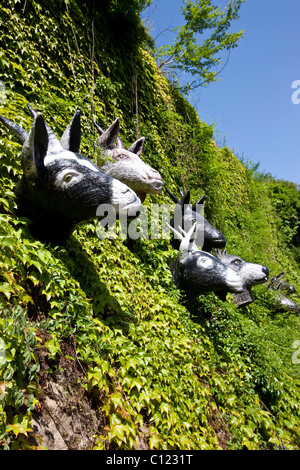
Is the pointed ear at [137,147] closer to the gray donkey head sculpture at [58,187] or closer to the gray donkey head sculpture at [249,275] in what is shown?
the gray donkey head sculpture at [58,187]

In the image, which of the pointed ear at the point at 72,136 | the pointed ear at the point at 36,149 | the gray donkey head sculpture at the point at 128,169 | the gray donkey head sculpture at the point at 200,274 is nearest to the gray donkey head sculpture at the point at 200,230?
the gray donkey head sculpture at the point at 200,274

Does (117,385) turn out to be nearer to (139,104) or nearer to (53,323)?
(53,323)

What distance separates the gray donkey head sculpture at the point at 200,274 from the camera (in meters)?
3.90

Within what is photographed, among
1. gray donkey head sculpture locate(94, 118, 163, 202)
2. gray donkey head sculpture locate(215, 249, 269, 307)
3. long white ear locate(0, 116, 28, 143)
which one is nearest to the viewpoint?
long white ear locate(0, 116, 28, 143)

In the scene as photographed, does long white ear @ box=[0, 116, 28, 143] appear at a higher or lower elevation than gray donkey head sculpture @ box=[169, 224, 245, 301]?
higher

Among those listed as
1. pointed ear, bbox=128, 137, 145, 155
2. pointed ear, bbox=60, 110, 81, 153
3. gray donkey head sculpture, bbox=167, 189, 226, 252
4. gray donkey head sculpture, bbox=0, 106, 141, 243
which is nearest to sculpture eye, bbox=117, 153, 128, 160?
pointed ear, bbox=128, 137, 145, 155

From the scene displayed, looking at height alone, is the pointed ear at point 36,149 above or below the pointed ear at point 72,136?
below

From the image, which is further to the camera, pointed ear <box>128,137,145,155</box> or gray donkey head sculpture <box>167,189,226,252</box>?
gray donkey head sculpture <box>167,189,226,252</box>

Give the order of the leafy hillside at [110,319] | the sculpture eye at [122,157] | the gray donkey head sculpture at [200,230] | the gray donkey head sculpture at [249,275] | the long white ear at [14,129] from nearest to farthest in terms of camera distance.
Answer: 1. the leafy hillside at [110,319]
2. the long white ear at [14,129]
3. the sculpture eye at [122,157]
4. the gray donkey head sculpture at [249,275]
5. the gray donkey head sculpture at [200,230]

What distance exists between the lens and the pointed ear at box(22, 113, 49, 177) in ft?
7.17

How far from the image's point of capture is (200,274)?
4.13m

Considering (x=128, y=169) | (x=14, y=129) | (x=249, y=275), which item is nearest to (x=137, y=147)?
(x=128, y=169)

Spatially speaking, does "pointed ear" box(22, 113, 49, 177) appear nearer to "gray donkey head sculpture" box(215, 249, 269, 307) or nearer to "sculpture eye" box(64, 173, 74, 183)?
"sculpture eye" box(64, 173, 74, 183)
